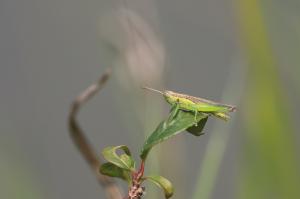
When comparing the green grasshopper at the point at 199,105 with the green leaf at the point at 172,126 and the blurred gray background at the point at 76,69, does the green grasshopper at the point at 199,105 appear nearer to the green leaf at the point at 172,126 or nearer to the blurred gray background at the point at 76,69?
the green leaf at the point at 172,126

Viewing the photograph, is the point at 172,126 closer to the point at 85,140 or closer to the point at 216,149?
the point at 85,140

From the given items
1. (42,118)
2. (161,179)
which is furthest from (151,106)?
(42,118)

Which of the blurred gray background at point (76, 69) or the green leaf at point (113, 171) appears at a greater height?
the blurred gray background at point (76, 69)

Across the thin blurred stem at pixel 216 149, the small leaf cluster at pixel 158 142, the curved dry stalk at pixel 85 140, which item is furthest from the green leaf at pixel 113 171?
the thin blurred stem at pixel 216 149

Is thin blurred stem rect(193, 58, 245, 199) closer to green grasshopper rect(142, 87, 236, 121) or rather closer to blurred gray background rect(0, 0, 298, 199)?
green grasshopper rect(142, 87, 236, 121)

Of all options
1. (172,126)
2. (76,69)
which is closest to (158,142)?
(172,126)

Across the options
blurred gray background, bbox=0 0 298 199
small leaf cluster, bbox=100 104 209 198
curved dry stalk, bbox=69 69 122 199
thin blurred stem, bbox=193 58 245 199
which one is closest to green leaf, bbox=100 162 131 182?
small leaf cluster, bbox=100 104 209 198
